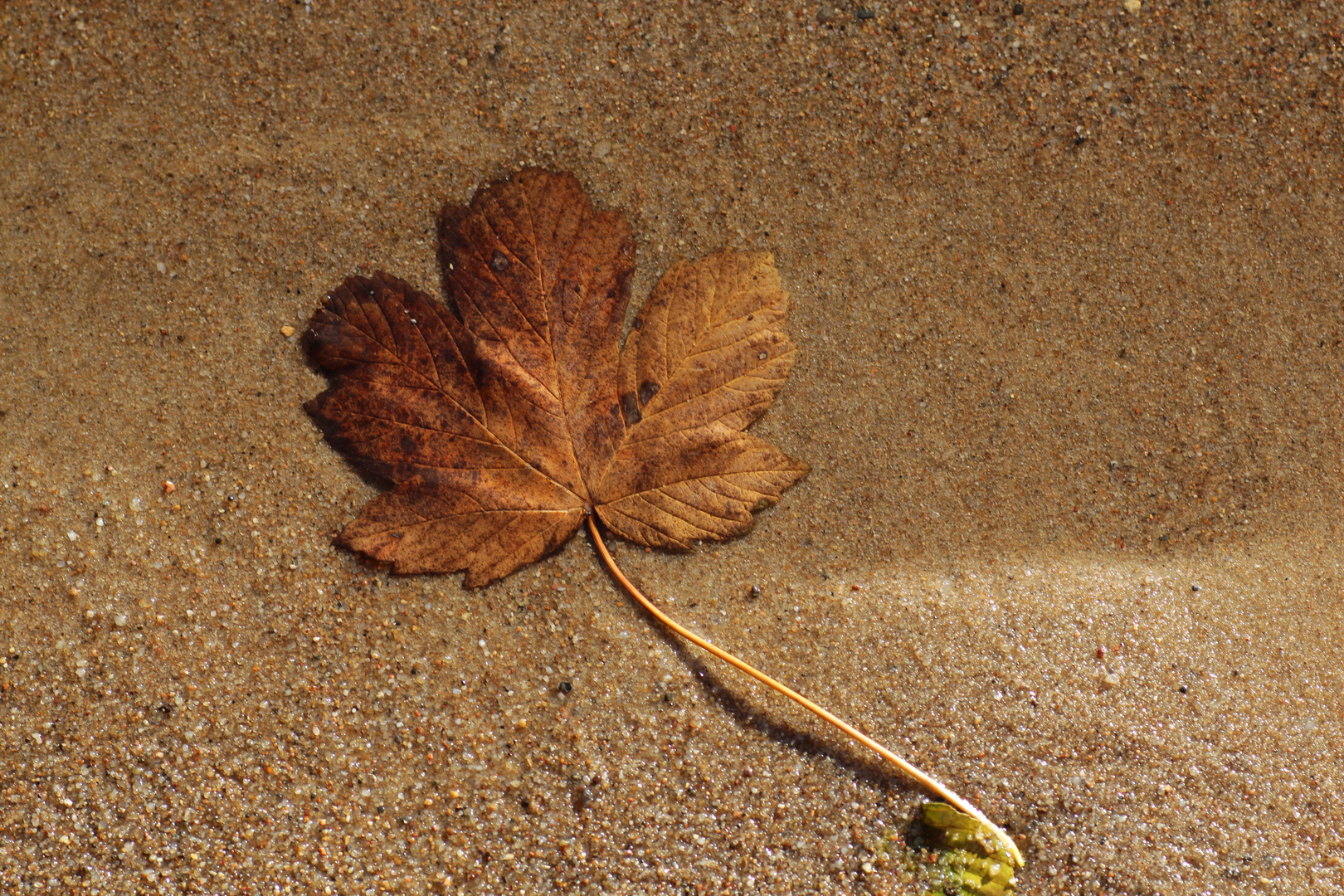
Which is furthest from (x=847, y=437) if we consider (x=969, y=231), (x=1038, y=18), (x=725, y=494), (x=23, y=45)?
(x=23, y=45)

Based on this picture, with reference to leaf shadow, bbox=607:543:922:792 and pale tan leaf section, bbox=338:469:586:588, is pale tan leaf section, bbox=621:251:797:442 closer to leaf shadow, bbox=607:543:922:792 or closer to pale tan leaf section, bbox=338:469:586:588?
pale tan leaf section, bbox=338:469:586:588

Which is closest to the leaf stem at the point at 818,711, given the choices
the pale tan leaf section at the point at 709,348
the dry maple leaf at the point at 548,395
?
the dry maple leaf at the point at 548,395

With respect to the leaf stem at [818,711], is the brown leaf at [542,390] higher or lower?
higher

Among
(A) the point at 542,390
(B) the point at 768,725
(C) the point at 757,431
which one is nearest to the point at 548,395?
(A) the point at 542,390

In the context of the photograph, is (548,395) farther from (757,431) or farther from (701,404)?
(757,431)

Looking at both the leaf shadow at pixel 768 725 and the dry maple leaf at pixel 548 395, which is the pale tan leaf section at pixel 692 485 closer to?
the dry maple leaf at pixel 548 395
